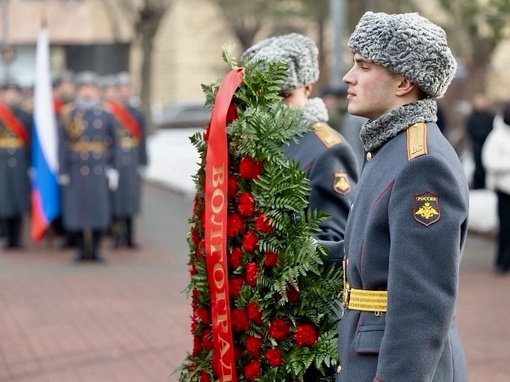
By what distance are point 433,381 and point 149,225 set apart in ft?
44.9

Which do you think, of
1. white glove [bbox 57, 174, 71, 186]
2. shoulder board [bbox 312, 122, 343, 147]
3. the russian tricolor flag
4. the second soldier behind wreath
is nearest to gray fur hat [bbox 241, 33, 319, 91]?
the second soldier behind wreath

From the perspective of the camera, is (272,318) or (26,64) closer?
(272,318)

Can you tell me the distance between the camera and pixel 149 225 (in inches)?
655

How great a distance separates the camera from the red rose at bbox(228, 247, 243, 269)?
12.4 feet

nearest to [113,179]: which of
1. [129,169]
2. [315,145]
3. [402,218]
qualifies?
[129,169]

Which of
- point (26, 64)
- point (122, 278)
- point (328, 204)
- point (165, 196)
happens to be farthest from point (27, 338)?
point (26, 64)

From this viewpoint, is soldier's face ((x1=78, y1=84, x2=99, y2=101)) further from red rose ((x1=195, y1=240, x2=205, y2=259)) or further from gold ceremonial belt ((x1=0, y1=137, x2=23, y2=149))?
red rose ((x1=195, y1=240, x2=205, y2=259))

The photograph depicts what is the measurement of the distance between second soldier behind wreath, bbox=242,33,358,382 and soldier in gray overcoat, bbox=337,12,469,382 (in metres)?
0.87

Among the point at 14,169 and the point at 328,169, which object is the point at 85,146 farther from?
the point at 328,169

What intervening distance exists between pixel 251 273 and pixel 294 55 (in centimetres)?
111

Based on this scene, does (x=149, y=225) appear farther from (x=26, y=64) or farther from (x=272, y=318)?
(x=26, y=64)

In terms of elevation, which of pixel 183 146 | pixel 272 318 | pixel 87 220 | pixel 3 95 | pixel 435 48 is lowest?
pixel 183 146

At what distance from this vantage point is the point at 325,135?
4.48m

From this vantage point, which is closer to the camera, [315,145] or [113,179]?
[315,145]
